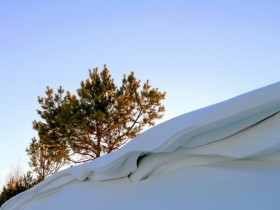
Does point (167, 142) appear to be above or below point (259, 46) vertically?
below

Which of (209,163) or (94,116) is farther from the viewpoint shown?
(94,116)

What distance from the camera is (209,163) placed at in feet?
3.07

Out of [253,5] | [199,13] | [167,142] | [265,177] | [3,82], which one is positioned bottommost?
[265,177]

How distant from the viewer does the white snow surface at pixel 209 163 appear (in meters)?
0.79

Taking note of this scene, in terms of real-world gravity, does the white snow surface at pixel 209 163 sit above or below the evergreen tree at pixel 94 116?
below

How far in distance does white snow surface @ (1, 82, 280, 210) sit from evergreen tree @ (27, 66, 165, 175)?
1028cm

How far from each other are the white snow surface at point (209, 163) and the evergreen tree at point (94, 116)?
1028cm

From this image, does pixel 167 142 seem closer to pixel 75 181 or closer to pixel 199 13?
pixel 75 181

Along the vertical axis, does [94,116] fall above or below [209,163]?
above

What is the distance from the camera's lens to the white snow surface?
0.79 meters

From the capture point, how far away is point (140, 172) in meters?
1.11

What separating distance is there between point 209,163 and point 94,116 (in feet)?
34.8

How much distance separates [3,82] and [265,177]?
457 inches

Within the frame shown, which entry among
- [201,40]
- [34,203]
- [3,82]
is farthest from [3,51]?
[34,203]
